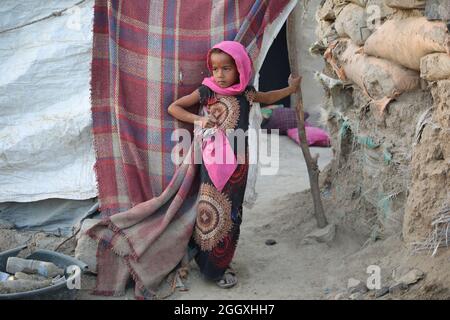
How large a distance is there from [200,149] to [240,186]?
31 centimetres

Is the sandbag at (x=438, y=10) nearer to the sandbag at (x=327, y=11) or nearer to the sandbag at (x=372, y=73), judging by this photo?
the sandbag at (x=372, y=73)

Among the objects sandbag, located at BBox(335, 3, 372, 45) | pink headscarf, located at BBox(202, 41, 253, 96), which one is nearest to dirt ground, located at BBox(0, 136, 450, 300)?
pink headscarf, located at BBox(202, 41, 253, 96)

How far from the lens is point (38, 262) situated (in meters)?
3.76

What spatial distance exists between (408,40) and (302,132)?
1227mm

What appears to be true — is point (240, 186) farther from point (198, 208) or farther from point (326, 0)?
point (326, 0)

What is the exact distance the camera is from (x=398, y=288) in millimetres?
3293

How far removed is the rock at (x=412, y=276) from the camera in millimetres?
3246

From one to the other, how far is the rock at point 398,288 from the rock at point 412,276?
2 centimetres

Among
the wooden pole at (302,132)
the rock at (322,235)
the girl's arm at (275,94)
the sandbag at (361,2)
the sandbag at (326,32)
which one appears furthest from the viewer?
the sandbag at (326,32)

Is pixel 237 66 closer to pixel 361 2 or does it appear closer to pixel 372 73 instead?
pixel 372 73

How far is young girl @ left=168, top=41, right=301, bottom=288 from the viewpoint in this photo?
12.3 ft

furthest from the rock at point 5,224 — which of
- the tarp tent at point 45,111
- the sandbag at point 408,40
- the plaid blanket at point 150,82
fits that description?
the sandbag at point 408,40

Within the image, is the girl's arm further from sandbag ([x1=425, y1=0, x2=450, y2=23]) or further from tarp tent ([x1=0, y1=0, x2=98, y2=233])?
tarp tent ([x1=0, y1=0, x2=98, y2=233])

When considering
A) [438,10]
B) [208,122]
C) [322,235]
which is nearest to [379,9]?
[438,10]
